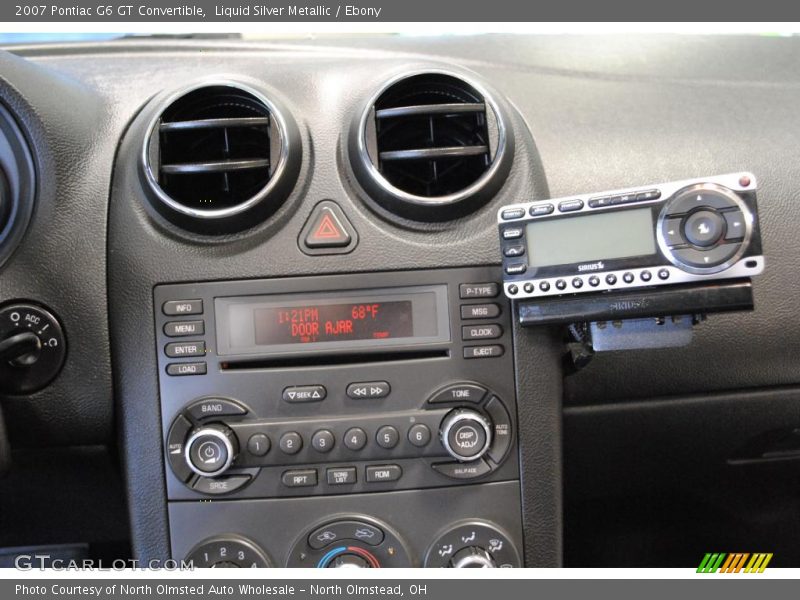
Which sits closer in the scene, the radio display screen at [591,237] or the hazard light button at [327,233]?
the radio display screen at [591,237]

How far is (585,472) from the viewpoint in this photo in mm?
1496

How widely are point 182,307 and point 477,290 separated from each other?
480mm

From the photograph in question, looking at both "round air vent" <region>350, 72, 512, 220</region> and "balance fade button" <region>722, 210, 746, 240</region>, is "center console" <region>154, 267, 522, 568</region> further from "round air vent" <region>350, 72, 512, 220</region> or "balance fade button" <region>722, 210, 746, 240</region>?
"balance fade button" <region>722, 210, 746, 240</region>

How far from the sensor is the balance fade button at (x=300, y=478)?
1069mm

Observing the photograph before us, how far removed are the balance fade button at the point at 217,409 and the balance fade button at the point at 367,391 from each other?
0.17 metres

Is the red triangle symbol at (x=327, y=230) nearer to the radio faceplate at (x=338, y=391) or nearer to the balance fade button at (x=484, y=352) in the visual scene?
the radio faceplate at (x=338, y=391)

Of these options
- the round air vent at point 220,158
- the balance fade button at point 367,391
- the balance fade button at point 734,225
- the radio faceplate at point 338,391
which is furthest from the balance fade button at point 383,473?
the balance fade button at point 734,225

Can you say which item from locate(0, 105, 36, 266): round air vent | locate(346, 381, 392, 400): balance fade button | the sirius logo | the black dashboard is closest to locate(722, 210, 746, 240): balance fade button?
the sirius logo

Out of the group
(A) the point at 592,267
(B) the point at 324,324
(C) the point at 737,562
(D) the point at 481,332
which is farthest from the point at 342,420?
(C) the point at 737,562

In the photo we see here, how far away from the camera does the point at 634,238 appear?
3.26 ft

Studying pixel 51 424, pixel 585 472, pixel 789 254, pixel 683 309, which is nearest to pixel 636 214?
pixel 683 309

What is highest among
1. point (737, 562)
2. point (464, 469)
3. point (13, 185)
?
point (13, 185)

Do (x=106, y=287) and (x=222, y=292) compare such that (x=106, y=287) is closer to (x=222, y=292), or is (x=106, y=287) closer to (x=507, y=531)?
(x=222, y=292)

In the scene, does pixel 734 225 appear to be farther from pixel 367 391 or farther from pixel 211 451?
pixel 211 451
